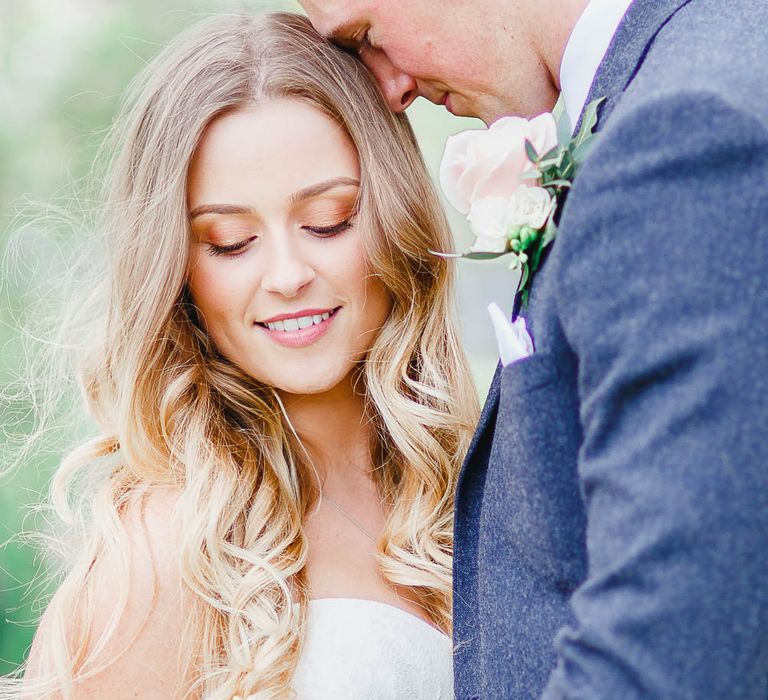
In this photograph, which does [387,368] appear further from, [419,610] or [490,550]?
[490,550]

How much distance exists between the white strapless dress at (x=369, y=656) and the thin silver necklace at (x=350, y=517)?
0.78ft

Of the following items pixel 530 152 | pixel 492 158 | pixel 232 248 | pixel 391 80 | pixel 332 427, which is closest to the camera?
pixel 530 152

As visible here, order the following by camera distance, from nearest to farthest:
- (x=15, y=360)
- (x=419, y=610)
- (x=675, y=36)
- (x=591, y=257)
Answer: (x=591, y=257) → (x=675, y=36) → (x=419, y=610) → (x=15, y=360)

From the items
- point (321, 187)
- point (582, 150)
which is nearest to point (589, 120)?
point (582, 150)

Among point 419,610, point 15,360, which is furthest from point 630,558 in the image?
point 15,360

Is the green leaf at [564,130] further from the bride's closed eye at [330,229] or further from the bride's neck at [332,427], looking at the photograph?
the bride's neck at [332,427]

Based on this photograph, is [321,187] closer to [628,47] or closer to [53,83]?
[628,47]

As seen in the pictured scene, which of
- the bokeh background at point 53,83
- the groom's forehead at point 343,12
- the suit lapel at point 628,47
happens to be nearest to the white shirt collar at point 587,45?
the suit lapel at point 628,47

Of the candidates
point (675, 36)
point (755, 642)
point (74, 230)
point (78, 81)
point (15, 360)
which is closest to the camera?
point (755, 642)

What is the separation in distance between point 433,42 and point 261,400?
1.04m

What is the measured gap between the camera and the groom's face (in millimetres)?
2174

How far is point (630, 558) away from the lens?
1228 millimetres

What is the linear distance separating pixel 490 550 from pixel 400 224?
1.01 metres

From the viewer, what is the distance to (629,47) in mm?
1613
